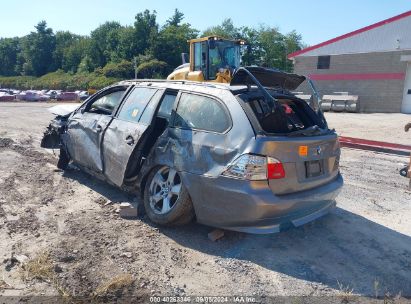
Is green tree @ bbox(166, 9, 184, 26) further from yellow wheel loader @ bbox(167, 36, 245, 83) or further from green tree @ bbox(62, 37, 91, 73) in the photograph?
yellow wheel loader @ bbox(167, 36, 245, 83)

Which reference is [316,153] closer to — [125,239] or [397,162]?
[125,239]

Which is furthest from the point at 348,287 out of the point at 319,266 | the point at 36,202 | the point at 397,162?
the point at 397,162

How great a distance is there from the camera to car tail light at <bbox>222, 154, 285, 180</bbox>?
352 cm

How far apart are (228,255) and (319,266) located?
87 cm

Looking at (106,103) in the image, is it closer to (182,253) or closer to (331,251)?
(182,253)

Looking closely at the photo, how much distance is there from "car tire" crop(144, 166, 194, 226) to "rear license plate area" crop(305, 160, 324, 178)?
1265 mm

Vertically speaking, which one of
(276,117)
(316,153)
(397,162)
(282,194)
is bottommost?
(397,162)

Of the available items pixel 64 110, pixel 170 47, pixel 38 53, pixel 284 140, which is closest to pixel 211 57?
pixel 64 110

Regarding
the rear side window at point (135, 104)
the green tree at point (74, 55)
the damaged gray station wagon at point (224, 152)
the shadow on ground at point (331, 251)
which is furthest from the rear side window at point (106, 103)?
the green tree at point (74, 55)

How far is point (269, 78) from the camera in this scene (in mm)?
4559

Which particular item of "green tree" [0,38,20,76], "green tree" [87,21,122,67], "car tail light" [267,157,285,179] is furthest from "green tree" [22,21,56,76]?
"car tail light" [267,157,285,179]

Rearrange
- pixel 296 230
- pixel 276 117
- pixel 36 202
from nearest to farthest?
pixel 276 117 → pixel 296 230 → pixel 36 202

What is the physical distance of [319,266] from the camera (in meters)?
3.54

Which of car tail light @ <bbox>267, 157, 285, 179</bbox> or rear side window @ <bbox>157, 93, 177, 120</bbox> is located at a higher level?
rear side window @ <bbox>157, 93, 177, 120</bbox>
